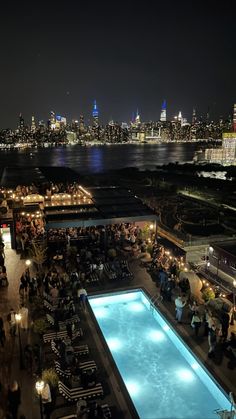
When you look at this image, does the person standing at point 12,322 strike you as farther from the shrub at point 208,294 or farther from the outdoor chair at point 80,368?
the shrub at point 208,294

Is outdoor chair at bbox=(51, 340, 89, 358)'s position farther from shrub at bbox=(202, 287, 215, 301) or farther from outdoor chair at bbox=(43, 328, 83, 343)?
shrub at bbox=(202, 287, 215, 301)

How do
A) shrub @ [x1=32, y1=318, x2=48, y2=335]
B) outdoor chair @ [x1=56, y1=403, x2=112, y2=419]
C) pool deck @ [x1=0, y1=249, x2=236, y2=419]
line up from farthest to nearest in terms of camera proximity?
shrub @ [x1=32, y1=318, x2=48, y2=335], pool deck @ [x1=0, y1=249, x2=236, y2=419], outdoor chair @ [x1=56, y1=403, x2=112, y2=419]

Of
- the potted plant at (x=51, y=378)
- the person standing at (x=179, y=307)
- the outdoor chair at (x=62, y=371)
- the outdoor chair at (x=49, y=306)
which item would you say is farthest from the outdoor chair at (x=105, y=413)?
the outdoor chair at (x=49, y=306)

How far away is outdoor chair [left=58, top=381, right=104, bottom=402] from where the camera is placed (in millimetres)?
8570

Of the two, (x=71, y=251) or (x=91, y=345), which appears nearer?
(x=91, y=345)

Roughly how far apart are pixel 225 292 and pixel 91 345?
6375 mm

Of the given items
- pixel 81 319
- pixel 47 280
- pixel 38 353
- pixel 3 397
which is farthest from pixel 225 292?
pixel 3 397

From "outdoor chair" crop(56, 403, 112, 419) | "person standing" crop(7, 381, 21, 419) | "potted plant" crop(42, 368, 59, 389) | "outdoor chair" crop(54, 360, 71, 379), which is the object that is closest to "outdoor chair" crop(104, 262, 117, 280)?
"outdoor chair" crop(54, 360, 71, 379)

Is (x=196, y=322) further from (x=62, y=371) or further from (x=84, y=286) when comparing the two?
(x=84, y=286)

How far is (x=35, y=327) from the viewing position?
36.5ft

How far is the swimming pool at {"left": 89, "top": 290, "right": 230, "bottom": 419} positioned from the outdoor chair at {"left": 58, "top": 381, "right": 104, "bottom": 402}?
1498mm

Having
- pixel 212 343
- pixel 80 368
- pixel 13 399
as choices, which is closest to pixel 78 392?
pixel 80 368

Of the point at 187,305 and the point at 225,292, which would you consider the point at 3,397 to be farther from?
the point at 225,292

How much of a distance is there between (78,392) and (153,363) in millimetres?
3423
